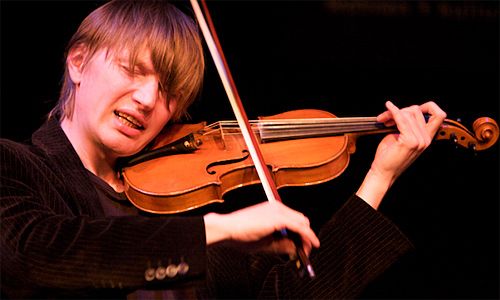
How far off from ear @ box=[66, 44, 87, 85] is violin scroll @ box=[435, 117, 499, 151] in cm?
95

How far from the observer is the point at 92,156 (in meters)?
1.41

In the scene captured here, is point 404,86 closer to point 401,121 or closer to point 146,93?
point 401,121

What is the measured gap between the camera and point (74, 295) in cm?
98

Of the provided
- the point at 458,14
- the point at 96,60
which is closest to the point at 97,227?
the point at 96,60

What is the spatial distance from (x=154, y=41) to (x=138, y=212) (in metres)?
0.45

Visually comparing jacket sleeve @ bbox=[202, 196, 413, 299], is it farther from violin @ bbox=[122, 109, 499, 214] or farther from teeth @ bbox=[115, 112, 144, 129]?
teeth @ bbox=[115, 112, 144, 129]

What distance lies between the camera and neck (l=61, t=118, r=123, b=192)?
1.40m

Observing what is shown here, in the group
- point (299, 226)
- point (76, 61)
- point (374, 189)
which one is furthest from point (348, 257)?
point (76, 61)

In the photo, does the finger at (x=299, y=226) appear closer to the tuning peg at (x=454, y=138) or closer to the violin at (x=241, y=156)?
the violin at (x=241, y=156)

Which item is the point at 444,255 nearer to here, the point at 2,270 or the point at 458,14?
the point at 458,14

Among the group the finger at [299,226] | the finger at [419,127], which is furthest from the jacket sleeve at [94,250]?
the finger at [419,127]

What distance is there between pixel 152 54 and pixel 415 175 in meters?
1.05

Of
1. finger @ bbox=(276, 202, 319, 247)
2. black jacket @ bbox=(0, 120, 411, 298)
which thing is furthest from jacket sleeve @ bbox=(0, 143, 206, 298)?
finger @ bbox=(276, 202, 319, 247)

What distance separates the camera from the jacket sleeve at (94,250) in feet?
3.11
